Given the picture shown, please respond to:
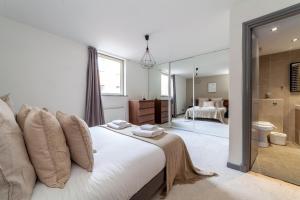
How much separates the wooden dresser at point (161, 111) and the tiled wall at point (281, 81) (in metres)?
3.00

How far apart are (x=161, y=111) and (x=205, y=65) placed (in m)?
2.19

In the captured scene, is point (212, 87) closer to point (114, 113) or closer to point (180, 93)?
point (180, 93)

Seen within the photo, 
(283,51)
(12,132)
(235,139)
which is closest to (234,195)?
(235,139)

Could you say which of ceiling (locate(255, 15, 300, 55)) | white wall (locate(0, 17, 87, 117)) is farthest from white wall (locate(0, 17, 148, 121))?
ceiling (locate(255, 15, 300, 55))

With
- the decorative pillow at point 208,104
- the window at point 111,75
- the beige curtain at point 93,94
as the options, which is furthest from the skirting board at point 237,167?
the window at point 111,75

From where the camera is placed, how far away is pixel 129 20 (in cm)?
240

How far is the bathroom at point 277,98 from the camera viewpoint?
7.70 ft

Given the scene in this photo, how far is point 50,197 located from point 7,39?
2.93m

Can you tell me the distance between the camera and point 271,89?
313cm

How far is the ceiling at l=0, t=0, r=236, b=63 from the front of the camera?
200cm

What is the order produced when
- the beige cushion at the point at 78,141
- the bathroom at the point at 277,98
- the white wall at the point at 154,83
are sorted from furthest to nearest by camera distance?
the white wall at the point at 154,83 < the bathroom at the point at 277,98 < the beige cushion at the point at 78,141

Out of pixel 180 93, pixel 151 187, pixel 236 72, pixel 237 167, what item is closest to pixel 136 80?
pixel 180 93

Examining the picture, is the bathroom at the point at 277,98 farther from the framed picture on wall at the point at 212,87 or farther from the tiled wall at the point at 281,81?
the framed picture on wall at the point at 212,87

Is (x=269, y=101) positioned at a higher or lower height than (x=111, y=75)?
lower
